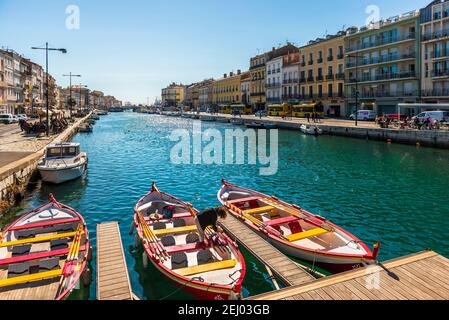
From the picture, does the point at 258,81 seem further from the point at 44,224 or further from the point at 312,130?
the point at 44,224

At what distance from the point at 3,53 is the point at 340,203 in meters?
79.8

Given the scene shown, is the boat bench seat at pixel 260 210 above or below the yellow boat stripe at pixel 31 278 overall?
above

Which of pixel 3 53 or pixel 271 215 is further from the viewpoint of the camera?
pixel 3 53

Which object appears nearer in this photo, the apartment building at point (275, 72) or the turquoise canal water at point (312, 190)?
the turquoise canal water at point (312, 190)

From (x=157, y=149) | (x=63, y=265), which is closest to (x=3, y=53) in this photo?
(x=157, y=149)

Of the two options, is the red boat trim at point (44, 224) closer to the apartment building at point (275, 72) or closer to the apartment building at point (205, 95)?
the apartment building at point (275, 72)

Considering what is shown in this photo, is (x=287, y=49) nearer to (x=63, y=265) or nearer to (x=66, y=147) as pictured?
(x=66, y=147)

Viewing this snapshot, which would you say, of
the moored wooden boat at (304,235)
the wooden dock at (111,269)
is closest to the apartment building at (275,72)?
the moored wooden boat at (304,235)

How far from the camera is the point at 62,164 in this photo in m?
23.3

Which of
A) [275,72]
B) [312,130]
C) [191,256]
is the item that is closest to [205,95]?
[275,72]

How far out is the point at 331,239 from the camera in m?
12.0

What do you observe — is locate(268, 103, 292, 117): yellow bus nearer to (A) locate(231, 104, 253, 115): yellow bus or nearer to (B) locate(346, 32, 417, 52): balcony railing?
(A) locate(231, 104, 253, 115): yellow bus

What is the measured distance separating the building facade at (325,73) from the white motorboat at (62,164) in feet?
192

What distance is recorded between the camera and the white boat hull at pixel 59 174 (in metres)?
22.2
